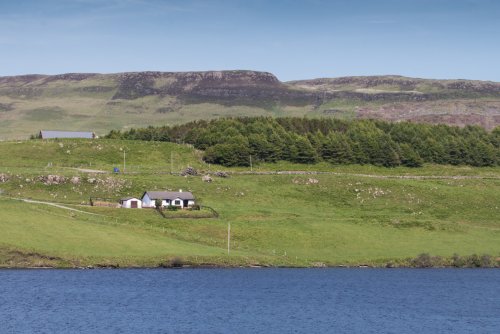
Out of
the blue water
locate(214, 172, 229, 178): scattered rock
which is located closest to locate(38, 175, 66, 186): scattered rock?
locate(214, 172, 229, 178): scattered rock

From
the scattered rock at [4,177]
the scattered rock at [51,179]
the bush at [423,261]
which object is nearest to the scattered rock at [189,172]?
the scattered rock at [51,179]

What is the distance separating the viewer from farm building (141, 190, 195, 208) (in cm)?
13962

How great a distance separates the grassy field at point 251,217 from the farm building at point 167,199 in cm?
446

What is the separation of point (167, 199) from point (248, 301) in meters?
58.2

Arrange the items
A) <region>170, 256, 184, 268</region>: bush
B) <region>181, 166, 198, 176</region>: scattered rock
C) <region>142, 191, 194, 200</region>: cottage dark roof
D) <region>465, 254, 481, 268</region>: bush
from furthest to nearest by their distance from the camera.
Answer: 1. <region>181, 166, 198, 176</region>: scattered rock
2. <region>142, 191, 194, 200</region>: cottage dark roof
3. <region>465, 254, 481, 268</region>: bush
4. <region>170, 256, 184, 268</region>: bush

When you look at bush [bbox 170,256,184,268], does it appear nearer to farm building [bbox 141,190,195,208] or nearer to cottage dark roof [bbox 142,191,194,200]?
farm building [bbox 141,190,195,208]

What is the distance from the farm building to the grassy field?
4464mm

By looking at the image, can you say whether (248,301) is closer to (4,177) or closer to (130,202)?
(130,202)

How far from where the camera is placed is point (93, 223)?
121500 millimetres

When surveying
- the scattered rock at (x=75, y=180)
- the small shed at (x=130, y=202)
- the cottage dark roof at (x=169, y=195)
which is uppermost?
the scattered rock at (x=75, y=180)

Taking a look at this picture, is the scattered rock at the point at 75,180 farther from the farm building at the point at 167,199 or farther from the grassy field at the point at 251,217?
the farm building at the point at 167,199

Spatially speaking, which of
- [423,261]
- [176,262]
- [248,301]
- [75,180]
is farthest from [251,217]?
[248,301]

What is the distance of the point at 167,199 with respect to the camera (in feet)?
458

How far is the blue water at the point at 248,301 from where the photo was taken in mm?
70500
